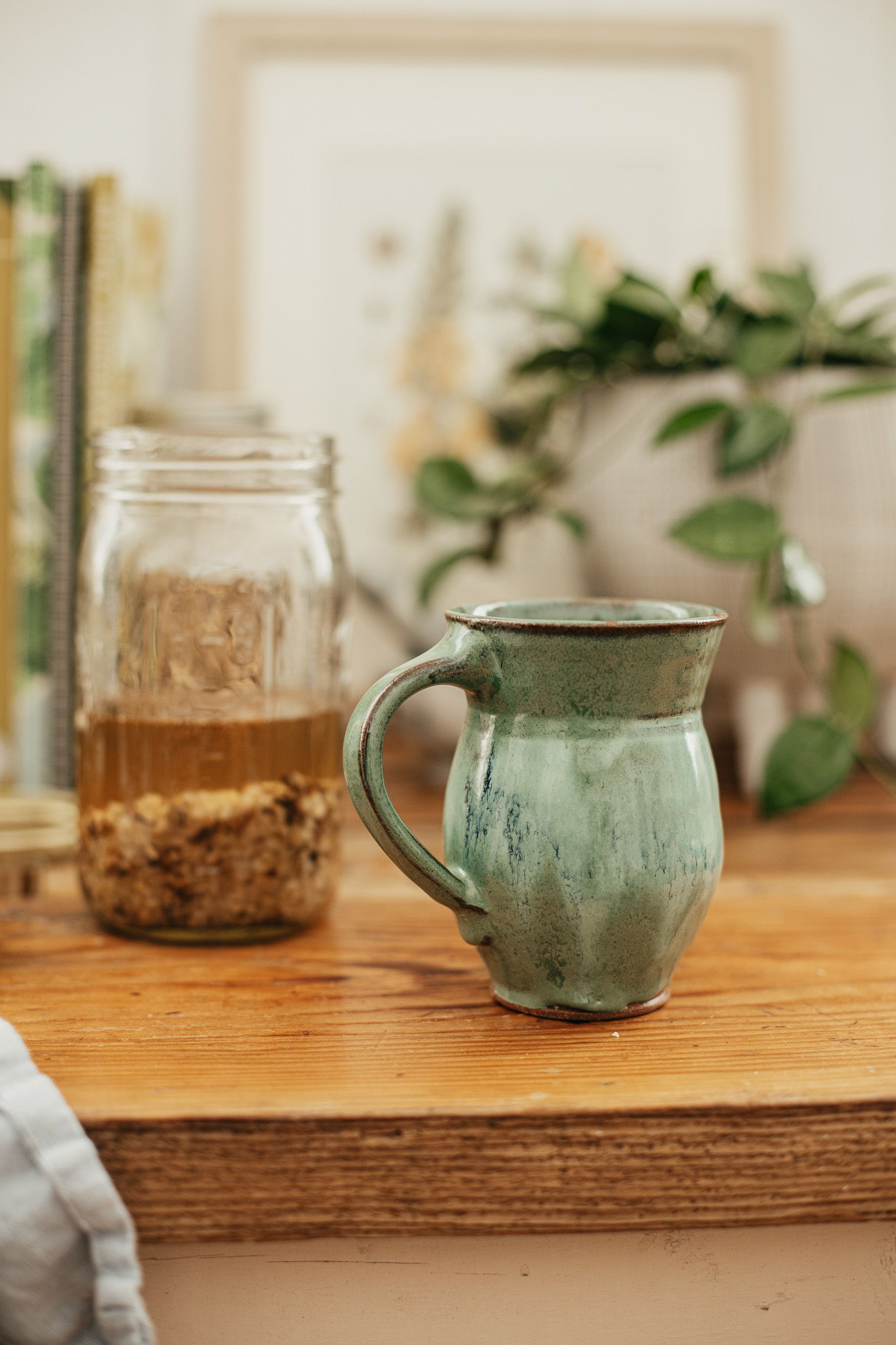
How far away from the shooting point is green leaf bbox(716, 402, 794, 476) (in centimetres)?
67

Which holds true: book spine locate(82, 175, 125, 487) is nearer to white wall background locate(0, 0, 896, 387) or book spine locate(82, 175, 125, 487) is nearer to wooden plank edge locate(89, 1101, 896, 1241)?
white wall background locate(0, 0, 896, 387)

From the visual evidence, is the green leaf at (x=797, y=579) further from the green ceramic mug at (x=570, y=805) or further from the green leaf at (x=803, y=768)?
the green ceramic mug at (x=570, y=805)

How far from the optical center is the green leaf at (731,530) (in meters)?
0.64

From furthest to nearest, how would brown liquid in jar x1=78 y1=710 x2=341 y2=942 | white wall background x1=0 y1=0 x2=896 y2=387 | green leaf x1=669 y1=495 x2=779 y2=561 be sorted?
white wall background x1=0 y1=0 x2=896 y2=387
green leaf x1=669 y1=495 x2=779 y2=561
brown liquid in jar x1=78 y1=710 x2=341 y2=942

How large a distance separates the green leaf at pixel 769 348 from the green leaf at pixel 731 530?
9 cm

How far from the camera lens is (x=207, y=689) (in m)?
0.52

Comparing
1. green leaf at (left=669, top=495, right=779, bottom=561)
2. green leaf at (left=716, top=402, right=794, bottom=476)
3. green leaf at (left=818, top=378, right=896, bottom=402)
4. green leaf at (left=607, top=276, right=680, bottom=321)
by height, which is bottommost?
green leaf at (left=669, top=495, right=779, bottom=561)

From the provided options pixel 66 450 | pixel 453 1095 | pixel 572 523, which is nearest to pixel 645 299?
pixel 572 523

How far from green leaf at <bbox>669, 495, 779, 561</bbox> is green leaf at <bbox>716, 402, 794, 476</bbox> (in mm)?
34

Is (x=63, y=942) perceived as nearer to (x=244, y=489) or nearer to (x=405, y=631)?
(x=244, y=489)

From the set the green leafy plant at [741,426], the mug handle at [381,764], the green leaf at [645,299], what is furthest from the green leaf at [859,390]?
the mug handle at [381,764]

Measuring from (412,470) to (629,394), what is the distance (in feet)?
0.69

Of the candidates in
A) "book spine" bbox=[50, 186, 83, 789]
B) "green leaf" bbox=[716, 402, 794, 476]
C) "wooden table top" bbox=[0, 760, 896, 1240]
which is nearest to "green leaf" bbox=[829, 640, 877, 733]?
"green leaf" bbox=[716, 402, 794, 476]

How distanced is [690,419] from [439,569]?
19 centimetres
